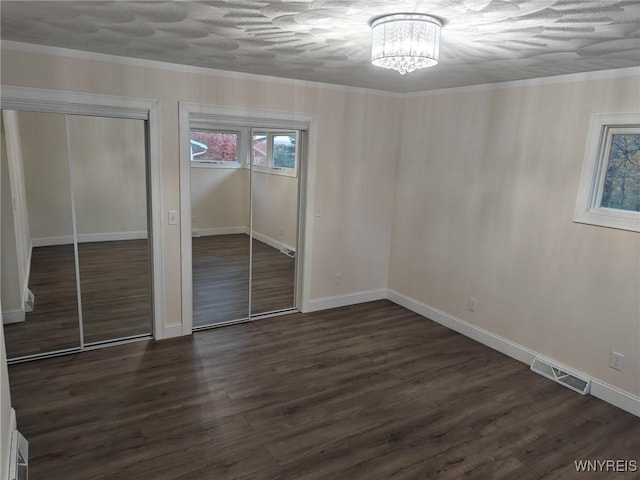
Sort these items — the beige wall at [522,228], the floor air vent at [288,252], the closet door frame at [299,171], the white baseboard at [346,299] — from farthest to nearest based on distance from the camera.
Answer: the white baseboard at [346,299]
the floor air vent at [288,252]
the closet door frame at [299,171]
the beige wall at [522,228]

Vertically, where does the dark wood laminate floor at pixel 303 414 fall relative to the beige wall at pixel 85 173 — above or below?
below

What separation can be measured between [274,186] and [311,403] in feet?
7.34

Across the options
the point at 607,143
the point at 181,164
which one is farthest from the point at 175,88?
the point at 607,143

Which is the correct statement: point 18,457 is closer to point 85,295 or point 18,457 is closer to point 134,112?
point 85,295

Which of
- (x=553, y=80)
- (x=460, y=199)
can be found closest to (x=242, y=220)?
(x=460, y=199)

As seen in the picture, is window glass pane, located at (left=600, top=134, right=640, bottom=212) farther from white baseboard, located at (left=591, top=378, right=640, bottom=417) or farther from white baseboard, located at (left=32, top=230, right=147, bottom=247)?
white baseboard, located at (left=32, top=230, right=147, bottom=247)

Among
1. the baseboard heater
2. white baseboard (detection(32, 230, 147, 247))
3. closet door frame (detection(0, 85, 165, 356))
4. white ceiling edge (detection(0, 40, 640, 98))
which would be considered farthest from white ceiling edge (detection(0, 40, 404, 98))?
the baseboard heater

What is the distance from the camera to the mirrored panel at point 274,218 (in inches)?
169

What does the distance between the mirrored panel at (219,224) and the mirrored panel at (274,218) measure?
0.36 feet

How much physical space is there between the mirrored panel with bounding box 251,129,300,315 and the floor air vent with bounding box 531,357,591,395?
247 centimetres

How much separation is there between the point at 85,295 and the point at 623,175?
4359mm
